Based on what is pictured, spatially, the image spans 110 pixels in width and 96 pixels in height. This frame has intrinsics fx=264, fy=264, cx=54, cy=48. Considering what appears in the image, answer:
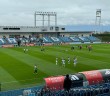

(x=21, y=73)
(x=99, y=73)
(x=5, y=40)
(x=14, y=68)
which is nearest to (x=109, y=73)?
(x=99, y=73)

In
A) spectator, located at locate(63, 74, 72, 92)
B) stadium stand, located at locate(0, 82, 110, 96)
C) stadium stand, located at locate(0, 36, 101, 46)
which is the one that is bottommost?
stadium stand, located at locate(0, 36, 101, 46)

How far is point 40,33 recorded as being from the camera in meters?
103

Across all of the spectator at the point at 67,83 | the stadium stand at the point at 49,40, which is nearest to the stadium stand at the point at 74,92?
the spectator at the point at 67,83

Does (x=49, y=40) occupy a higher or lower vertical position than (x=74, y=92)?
lower

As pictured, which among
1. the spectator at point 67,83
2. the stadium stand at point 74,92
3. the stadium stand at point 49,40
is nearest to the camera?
the spectator at point 67,83

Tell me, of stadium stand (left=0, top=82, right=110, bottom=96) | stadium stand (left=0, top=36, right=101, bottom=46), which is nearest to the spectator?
stadium stand (left=0, top=82, right=110, bottom=96)

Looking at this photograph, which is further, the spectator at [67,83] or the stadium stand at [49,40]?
the stadium stand at [49,40]

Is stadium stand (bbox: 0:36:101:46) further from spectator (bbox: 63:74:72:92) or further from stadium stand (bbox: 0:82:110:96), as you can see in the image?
spectator (bbox: 63:74:72:92)

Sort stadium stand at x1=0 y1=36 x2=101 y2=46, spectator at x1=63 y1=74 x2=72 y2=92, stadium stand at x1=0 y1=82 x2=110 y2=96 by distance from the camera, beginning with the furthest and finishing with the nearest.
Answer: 1. stadium stand at x1=0 y1=36 x2=101 y2=46
2. stadium stand at x1=0 y1=82 x2=110 y2=96
3. spectator at x1=63 y1=74 x2=72 y2=92

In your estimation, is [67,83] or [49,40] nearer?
[67,83]

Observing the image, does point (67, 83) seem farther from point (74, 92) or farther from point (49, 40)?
point (49, 40)

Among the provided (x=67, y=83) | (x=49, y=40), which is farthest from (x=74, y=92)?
(x=49, y=40)

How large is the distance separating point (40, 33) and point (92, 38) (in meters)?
20.1

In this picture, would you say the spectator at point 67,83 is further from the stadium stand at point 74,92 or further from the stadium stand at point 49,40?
the stadium stand at point 49,40
